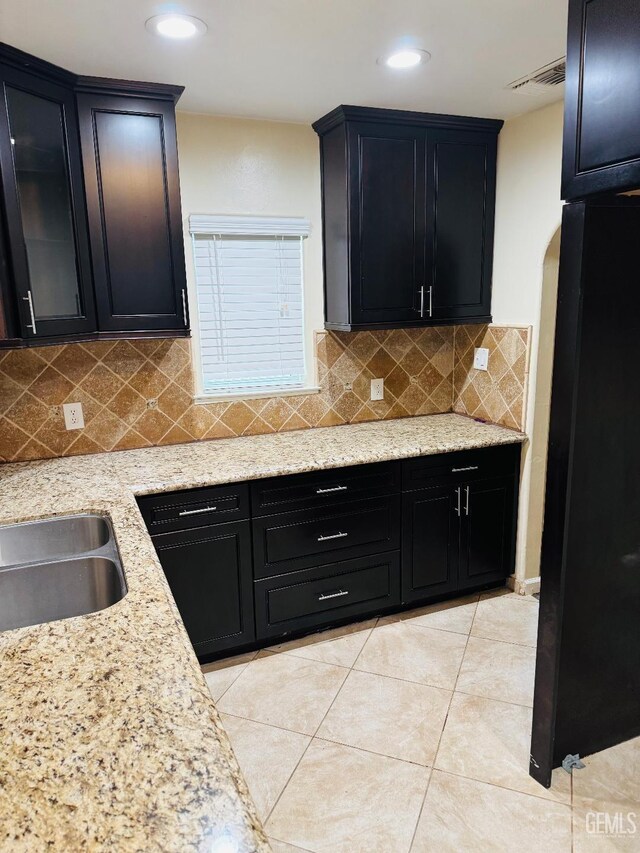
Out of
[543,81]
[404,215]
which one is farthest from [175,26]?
[543,81]

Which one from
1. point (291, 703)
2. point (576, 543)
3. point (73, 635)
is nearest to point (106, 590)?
point (73, 635)

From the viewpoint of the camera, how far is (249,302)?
2.95 meters

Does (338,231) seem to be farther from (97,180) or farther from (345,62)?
(97,180)

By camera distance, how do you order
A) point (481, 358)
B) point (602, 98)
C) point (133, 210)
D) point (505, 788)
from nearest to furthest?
point (602, 98) < point (505, 788) < point (133, 210) < point (481, 358)

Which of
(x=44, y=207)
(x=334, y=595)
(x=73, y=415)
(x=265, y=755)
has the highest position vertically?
(x=44, y=207)

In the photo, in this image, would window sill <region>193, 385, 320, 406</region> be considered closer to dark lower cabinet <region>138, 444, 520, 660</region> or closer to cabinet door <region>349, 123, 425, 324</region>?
cabinet door <region>349, 123, 425, 324</region>

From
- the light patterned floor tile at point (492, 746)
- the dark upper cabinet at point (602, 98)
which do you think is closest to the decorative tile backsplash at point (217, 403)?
the light patterned floor tile at point (492, 746)

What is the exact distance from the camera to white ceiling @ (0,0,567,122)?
1707 millimetres

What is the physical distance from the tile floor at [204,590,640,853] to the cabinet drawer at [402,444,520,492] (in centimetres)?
73

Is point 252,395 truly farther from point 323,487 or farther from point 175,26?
point 175,26

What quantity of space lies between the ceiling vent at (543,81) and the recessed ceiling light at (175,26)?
131cm

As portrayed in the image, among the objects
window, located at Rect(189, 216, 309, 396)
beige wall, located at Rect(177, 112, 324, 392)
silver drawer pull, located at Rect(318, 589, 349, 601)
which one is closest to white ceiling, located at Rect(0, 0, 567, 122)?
beige wall, located at Rect(177, 112, 324, 392)

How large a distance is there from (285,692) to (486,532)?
135 centimetres

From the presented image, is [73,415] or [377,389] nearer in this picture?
[73,415]
